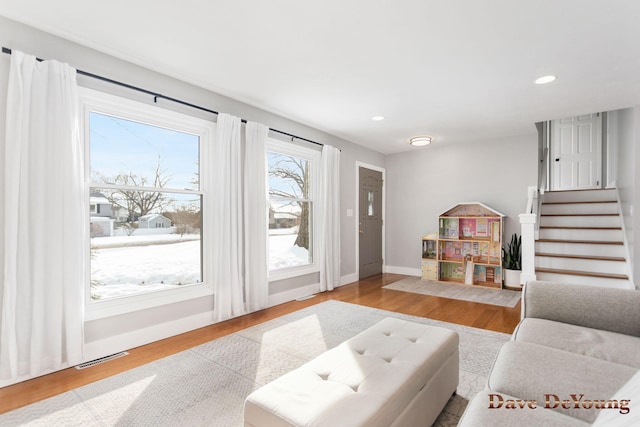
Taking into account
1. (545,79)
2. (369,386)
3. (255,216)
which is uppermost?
(545,79)

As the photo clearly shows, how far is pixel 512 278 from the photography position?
16.5 feet

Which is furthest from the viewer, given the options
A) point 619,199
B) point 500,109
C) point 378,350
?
point 619,199

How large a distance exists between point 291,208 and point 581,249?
13.9 feet

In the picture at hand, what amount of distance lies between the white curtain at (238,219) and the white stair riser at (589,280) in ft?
12.9

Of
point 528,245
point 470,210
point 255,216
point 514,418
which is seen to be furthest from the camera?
point 470,210

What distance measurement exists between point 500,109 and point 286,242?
3.35 metres

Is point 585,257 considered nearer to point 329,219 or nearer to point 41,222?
point 329,219

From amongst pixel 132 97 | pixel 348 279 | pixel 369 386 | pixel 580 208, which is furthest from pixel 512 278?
pixel 132 97

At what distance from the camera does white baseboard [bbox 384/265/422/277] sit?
6.23m

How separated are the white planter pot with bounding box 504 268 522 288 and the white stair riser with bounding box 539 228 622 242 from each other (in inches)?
27.9

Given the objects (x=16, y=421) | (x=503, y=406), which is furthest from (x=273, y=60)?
(x=16, y=421)

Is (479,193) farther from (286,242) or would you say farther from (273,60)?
(273,60)

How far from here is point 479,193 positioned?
18.5 ft

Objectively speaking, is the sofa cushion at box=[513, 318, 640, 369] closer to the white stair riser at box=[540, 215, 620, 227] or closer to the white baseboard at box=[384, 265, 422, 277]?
the white stair riser at box=[540, 215, 620, 227]
